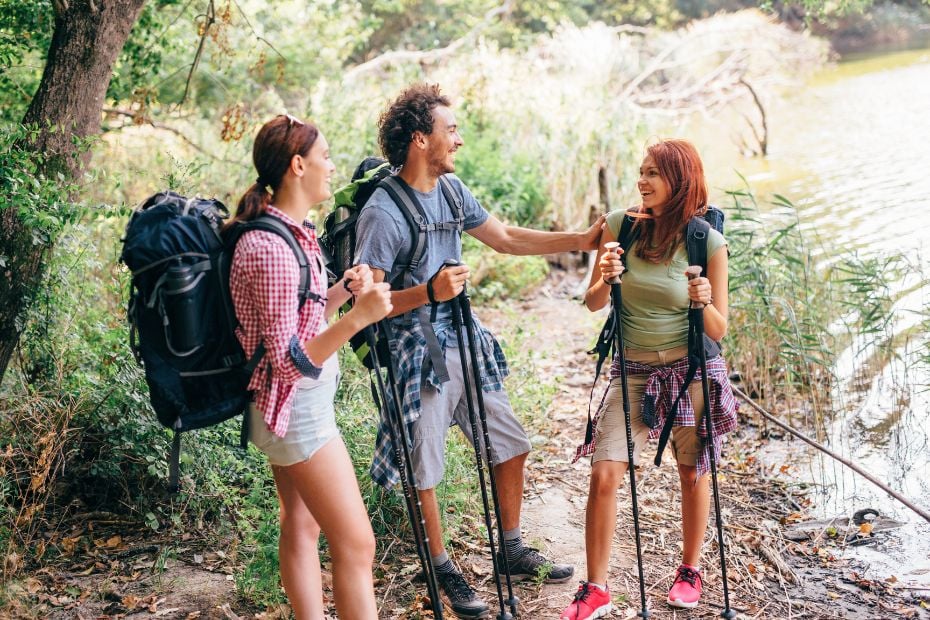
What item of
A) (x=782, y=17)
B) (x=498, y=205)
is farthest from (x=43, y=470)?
(x=782, y=17)

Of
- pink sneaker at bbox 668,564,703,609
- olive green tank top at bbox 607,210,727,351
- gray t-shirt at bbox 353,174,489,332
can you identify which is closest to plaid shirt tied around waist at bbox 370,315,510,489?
gray t-shirt at bbox 353,174,489,332

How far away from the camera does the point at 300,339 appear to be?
2602 millimetres

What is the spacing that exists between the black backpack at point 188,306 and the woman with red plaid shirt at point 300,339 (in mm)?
49

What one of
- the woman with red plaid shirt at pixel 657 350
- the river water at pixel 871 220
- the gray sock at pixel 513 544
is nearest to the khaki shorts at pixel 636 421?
the woman with red plaid shirt at pixel 657 350

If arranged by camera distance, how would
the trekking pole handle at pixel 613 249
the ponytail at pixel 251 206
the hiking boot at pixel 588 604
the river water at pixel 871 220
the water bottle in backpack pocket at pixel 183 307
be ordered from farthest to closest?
the river water at pixel 871 220 < the hiking boot at pixel 588 604 < the trekking pole handle at pixel 613 249 < the ponytail at pixel 251 206 < the water bottle in backpack pocket at pixel 183 307

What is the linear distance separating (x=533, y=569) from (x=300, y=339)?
1732 mm

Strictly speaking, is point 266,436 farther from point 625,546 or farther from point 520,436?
point 625,546

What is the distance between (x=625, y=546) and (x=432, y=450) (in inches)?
53.4

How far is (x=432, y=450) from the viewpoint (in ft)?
11.1

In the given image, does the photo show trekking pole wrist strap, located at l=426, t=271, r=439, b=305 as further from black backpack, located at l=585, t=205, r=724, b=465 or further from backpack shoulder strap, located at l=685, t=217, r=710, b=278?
backpack shoulder strap, located at l=685, t=217, r=710, b=278

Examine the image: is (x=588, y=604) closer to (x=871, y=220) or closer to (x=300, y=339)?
(x=300, y=339)

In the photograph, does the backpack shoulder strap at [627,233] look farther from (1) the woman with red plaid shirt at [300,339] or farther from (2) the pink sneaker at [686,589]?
(2) the pink sneaker at [686,589]

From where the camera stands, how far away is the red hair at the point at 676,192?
10.7 ft

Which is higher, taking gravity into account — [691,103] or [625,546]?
[691,103]
